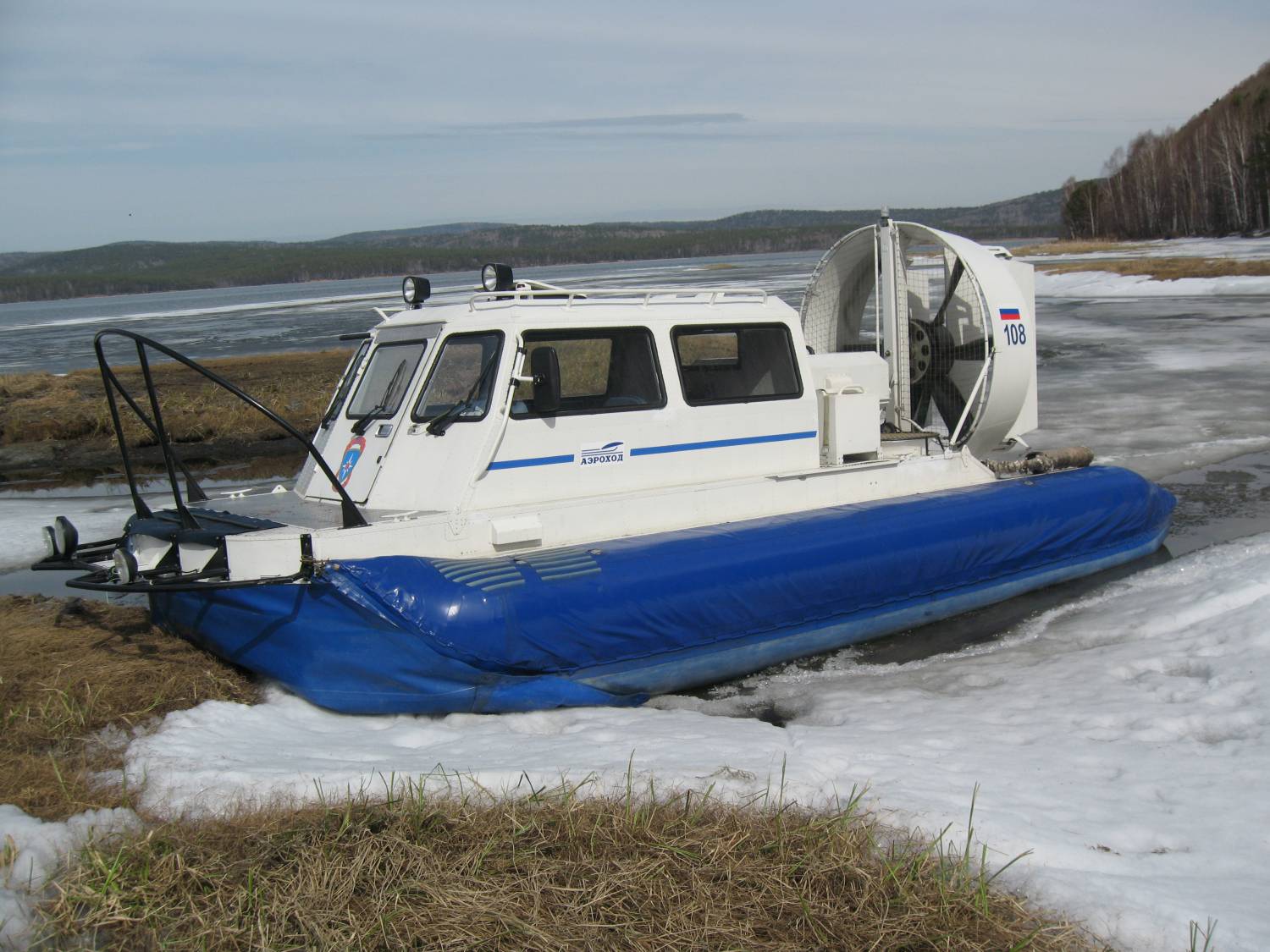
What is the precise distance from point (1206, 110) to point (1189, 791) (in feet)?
269

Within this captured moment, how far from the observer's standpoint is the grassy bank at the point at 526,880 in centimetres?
302

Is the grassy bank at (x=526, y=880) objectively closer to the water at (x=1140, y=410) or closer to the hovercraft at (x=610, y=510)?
the hovercraft at (x=610, y=510)

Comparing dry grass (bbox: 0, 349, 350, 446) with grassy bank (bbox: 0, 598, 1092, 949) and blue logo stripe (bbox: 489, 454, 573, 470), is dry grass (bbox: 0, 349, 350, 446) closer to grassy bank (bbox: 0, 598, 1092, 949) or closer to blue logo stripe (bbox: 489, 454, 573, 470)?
blue logo stripe (bbox: 489, 454, 573, 470)

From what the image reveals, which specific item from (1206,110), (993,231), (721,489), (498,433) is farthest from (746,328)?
(993,231)

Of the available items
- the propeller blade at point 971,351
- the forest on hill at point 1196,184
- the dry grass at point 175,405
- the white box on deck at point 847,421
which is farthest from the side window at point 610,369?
the forest on hill at point 1196,184

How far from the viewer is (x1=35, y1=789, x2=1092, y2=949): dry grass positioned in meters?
3.01

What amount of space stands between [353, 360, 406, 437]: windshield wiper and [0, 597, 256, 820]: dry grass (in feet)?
4.70

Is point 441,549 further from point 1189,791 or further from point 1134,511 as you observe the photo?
point 1134,511

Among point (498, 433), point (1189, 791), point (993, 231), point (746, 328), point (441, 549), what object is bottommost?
point (1189, 791)

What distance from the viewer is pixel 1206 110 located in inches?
2879

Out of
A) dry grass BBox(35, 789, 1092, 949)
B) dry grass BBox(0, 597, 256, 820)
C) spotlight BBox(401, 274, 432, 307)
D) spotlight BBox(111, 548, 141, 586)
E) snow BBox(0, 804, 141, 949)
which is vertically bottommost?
dry grass BBox(35, 789, 1092, 949)

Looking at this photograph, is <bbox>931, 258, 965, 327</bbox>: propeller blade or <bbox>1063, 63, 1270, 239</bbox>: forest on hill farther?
<bbox>1063, 63, 1270, 239</bbox>: forest on hill

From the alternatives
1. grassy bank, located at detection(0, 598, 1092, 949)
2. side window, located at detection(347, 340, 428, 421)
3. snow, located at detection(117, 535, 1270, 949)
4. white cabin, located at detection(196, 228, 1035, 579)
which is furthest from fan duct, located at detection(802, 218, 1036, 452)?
grassy bank, located at detection(0, 598, 1092, 949)

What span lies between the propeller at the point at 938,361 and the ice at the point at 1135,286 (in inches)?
836
